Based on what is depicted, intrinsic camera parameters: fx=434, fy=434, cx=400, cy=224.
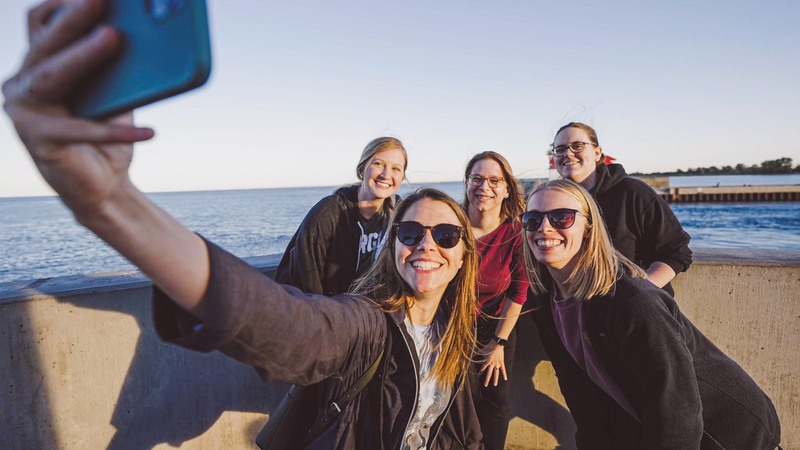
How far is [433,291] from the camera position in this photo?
2.71 meters

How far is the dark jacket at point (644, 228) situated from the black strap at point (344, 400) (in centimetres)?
261

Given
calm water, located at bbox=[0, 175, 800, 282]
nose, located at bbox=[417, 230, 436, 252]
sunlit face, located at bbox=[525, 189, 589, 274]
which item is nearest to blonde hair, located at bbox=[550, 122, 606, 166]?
sunlit face, located at bbox=[525, 189, 589, 274]

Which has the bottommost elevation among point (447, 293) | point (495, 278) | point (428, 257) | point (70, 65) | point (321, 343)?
point (495, 278)

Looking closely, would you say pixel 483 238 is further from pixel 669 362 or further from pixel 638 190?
pixel 669 362

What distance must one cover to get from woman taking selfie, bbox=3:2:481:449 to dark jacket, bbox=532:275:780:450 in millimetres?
786

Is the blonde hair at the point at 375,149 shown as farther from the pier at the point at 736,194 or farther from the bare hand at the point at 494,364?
the pier at the point at 736,194

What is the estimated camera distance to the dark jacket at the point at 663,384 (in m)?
2.14

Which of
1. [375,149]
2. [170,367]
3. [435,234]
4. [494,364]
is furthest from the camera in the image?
[375,149]

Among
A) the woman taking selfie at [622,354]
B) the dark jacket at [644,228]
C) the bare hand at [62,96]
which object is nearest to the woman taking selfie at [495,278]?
the woman taking selfie at [622,354]

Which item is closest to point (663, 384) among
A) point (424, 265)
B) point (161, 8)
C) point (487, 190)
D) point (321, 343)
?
→ point (424, 265)

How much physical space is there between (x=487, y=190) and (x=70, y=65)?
3.71 metres

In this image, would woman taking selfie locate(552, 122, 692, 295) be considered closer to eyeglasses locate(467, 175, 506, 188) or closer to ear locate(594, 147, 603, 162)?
ear locate(594, 147, 603, 162)

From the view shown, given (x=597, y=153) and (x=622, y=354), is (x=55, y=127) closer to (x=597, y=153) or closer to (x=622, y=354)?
(x=622, y=354)

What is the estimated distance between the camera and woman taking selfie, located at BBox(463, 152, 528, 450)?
3.30 m
